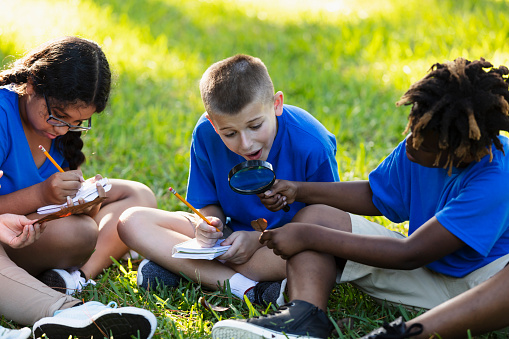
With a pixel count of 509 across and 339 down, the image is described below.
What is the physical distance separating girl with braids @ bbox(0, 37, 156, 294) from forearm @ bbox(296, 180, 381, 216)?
3.82 feet

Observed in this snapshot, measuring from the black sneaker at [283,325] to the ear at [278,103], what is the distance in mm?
1035

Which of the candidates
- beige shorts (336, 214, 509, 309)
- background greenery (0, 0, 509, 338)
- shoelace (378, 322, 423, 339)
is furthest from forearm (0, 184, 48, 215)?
shoelace (378, 322, 423, 339)

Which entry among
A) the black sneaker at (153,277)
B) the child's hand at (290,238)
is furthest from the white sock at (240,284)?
the child's hand at (290,238)

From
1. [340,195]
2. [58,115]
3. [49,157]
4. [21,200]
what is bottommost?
[21,200]

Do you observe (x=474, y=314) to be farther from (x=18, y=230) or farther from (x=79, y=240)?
(x=18, y=230)

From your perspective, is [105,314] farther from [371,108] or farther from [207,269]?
[371,108]

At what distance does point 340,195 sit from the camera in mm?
2990

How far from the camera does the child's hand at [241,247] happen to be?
296cm

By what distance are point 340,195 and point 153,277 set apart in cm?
109

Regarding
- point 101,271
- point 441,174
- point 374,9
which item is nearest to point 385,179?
point 441,174

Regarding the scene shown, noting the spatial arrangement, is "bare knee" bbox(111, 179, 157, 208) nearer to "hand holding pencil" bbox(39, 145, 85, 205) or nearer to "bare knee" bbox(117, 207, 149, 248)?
"bare knee" bbox(117, 207, 149, 248)

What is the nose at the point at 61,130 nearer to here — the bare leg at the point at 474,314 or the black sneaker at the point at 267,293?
the black sneaker at the point at 267,293

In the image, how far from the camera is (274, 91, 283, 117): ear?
2973 millimetres

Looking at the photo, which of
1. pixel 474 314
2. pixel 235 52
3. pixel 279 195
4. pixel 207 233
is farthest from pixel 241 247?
pixel 235 52
